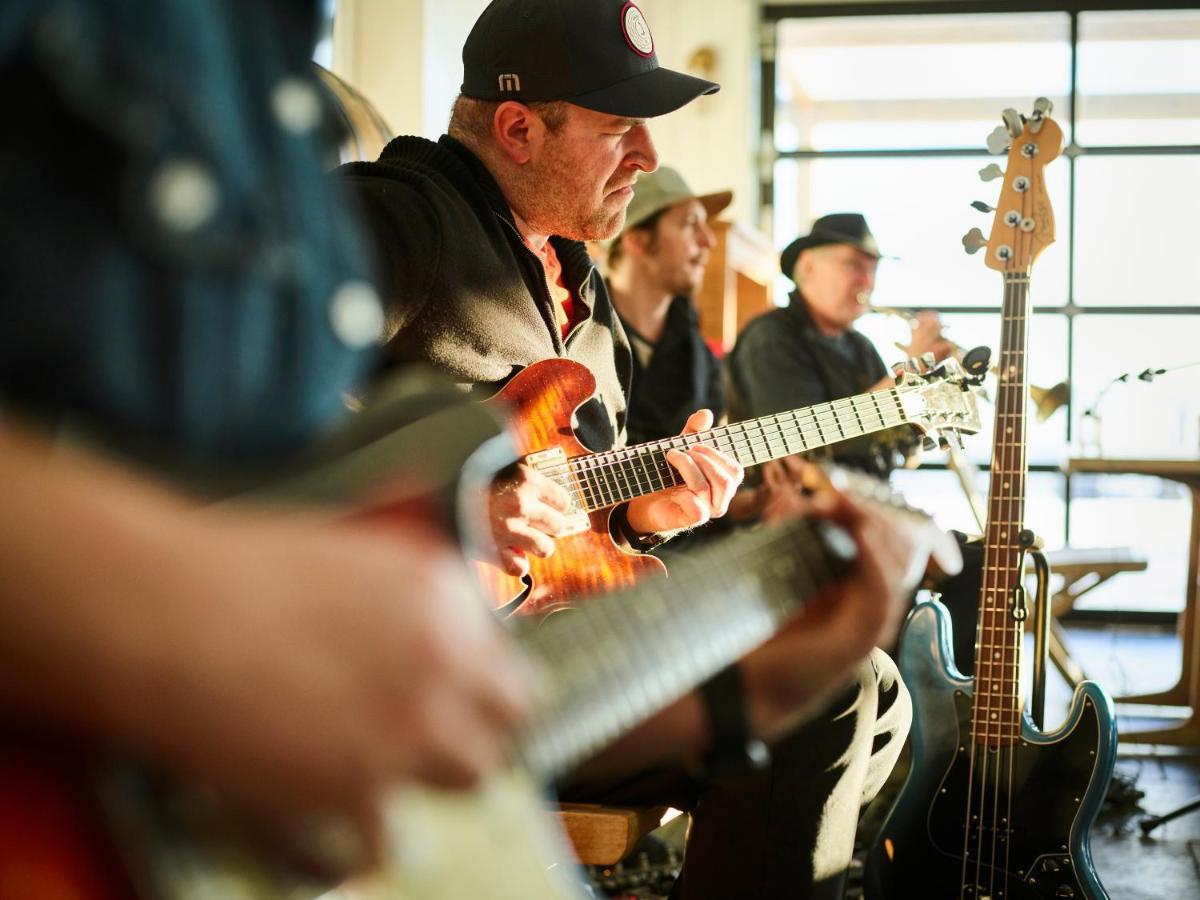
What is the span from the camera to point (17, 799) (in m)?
0.45

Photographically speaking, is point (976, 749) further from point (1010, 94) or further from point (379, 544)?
point (1010, 94)

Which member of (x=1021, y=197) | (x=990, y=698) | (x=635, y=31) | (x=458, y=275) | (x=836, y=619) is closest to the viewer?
(x=836, y=619)

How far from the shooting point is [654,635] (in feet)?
1.92

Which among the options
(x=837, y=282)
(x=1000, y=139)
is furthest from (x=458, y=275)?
(x=837, y=282)

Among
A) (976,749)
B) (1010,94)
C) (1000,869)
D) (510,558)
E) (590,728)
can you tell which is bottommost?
(1000,869)

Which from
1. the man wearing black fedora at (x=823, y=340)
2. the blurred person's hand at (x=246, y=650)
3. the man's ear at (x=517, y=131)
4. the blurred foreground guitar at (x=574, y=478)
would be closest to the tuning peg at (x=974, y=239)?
the blurred foreground guitar at (x=574, y=478)

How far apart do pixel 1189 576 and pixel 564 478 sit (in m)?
3.31

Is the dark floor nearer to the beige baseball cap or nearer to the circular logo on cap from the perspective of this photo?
the beige baseball cap

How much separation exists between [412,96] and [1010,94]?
3.99 m

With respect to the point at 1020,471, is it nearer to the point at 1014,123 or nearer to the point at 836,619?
the point at 1014,123

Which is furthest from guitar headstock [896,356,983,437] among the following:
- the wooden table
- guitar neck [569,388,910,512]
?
the wooden table

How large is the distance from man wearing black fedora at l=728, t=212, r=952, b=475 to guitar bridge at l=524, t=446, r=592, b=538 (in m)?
1.78

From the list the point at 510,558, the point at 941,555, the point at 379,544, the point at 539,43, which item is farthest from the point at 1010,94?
the point at 379,544

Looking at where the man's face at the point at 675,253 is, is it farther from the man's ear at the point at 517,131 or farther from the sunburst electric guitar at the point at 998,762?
the man's ear at the point at 517,131
